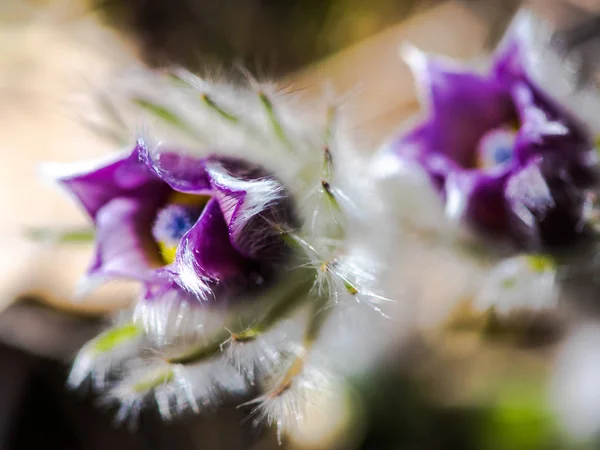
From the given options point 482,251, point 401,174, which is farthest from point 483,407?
point 401,174

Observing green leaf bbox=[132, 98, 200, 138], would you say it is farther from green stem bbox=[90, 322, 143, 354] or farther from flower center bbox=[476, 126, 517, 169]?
flower center bbox=[476, 126, 517, 169]

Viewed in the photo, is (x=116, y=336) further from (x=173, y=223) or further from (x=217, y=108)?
(x=217, y=108)

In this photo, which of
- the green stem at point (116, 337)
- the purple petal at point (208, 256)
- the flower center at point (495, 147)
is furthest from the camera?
the flower center at point (495, 147)

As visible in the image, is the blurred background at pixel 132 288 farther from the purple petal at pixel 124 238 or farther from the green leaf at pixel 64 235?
the purple petal at pixel 124 238

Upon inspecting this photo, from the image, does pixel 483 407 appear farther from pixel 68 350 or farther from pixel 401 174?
pixel 68 350

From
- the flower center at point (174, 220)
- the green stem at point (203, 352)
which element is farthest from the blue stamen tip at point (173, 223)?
the green stem at point (203, 352)

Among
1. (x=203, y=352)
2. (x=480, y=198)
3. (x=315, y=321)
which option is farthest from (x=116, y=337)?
(x=480, y=198)
